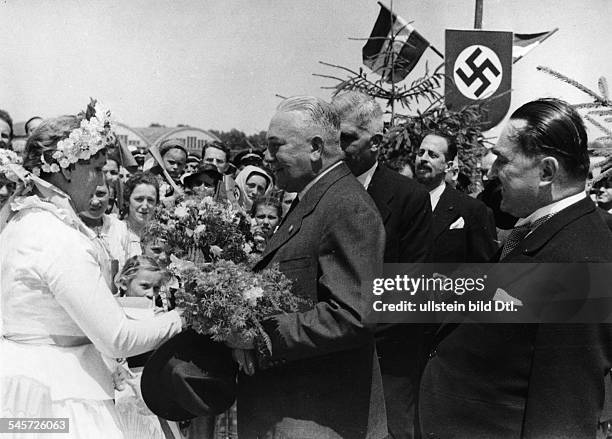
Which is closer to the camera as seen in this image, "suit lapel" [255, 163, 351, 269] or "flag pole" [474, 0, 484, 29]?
"suit lapel" [255, 163, 351, 269]

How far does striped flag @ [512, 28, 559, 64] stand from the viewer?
361 centimetres

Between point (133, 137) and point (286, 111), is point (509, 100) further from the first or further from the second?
point (133, 137)

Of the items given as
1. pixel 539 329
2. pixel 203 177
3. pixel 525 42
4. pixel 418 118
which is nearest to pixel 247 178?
pixel 203 177

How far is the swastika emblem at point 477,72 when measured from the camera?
3869 mm

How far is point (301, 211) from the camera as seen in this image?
2.48 m

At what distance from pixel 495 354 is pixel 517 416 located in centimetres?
19

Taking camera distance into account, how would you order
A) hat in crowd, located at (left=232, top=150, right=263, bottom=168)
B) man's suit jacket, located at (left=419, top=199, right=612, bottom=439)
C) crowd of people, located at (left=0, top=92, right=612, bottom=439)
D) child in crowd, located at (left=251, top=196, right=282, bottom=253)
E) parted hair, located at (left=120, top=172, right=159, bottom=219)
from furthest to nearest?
1. hat in crowd, located at (left=232, top=150, right=263, bottom=168)
2. parted hair, located at (left=120, top=172, right=159, bottom=219)
3. child in crowd, located at (left=251, top=196, right=282, bottom=253)
4. crowd of people, located at (left=0, top=92, right=612, bottom=439)
5. man's suit jacket, located at (left=419, top=199, right=612, bottom=439)

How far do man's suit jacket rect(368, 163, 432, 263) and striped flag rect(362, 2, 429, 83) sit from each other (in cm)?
→ 82

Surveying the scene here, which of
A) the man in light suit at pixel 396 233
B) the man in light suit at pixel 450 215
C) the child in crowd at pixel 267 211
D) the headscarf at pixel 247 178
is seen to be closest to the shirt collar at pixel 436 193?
the man in light suit at pixel 450 215

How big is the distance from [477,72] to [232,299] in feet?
7.86

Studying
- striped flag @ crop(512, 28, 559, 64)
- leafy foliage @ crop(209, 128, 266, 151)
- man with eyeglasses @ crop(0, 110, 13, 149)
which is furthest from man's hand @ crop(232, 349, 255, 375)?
man with eyeglasses @ crop(0, 110, 13, 149)

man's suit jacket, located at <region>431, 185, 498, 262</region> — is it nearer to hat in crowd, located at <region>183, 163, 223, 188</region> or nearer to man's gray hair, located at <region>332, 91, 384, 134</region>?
man's gray hair, located at <region>332, 91, 384, 134</region>

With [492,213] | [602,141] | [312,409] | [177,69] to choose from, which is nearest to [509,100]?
[492,213]

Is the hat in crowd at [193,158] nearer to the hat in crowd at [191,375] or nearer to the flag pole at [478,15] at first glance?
the flag pole at [478,15]
